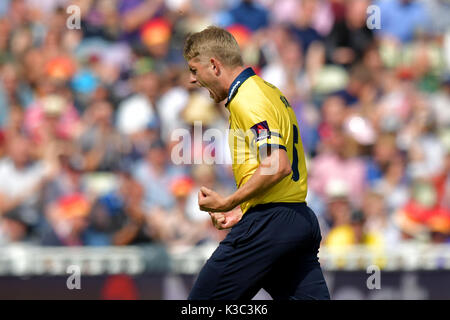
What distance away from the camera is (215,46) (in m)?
4.47

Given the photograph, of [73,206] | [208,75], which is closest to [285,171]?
[208,75]

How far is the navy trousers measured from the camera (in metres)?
4.38

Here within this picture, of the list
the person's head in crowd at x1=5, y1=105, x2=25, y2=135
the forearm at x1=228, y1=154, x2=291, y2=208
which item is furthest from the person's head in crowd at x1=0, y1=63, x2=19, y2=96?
the forearm at x1=228, y1=154, x2=291, y2=208

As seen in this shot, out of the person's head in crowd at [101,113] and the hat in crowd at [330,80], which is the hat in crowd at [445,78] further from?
the person's head in crowd at [101,113]

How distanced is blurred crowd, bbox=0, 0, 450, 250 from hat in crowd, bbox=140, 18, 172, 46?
0.02 metres

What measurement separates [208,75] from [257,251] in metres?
0.97

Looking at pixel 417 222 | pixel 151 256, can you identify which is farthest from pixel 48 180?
pixel 417 222

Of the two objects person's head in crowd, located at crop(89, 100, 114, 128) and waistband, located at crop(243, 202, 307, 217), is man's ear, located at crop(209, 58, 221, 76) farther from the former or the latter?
person's head in crowd, located at crop(89, 100, 114, 128)

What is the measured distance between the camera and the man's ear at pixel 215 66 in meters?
4.49

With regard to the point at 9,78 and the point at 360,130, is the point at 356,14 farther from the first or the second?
the point at 9,78

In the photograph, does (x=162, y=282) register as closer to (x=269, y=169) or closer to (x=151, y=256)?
(x=151, y=256)

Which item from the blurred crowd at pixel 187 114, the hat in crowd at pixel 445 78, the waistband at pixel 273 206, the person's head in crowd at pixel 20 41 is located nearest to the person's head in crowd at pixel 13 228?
the blurred crowd at pixel 187 114

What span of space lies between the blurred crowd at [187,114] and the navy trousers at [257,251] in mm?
3607

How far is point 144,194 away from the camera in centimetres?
848
